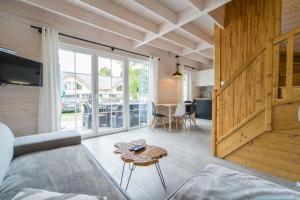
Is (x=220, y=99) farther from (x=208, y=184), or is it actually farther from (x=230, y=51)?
(x=208, y=184)

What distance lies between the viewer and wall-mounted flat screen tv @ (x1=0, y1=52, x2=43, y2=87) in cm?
217

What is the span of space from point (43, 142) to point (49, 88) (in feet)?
4.86

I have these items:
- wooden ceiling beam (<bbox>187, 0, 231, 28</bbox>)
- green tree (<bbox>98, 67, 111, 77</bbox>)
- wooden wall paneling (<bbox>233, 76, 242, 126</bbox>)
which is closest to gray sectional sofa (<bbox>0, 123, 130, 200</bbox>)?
wooden wall paneling (<bbox>233, 76, 242, 126</bbox>)

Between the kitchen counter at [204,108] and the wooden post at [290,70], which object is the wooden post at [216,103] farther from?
the kitchen counter at [204,108]

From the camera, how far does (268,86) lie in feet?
6.79

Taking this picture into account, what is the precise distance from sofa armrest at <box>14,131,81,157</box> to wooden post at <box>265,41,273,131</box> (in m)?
2.56

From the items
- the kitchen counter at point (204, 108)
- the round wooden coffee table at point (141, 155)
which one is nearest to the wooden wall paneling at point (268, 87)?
the round wooden coffee table at point (141, 155)

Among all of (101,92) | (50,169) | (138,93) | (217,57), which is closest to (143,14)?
(217,57)

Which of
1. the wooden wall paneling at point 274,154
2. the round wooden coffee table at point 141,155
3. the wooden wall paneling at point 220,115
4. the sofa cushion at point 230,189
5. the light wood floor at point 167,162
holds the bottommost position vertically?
the light wood floor at point 167,162

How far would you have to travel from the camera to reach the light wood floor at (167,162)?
1.81 meters

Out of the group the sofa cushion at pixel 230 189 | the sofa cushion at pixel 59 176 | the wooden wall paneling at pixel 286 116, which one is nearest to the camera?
the sofa cushion at pixel 230 189

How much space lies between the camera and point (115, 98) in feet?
13.9

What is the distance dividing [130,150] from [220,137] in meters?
1.72

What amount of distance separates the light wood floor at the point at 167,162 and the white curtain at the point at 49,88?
877mm
